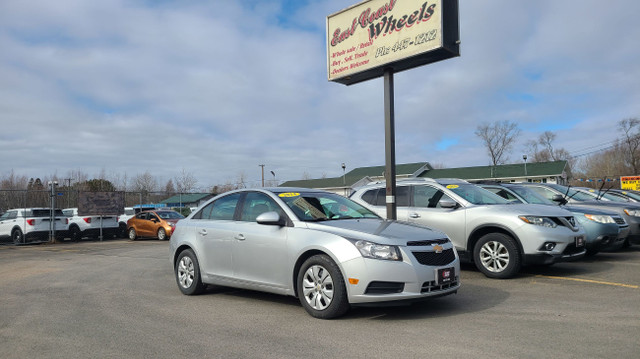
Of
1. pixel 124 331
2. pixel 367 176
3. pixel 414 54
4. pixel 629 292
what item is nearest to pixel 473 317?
pixel 629 292

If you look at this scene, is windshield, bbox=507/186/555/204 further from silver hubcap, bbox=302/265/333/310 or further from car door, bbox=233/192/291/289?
silver hubcap, bbox=302/265/333/310

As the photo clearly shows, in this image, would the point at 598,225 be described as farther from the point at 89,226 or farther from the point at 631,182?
the point at 631,182

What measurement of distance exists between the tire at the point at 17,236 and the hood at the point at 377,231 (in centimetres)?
1962

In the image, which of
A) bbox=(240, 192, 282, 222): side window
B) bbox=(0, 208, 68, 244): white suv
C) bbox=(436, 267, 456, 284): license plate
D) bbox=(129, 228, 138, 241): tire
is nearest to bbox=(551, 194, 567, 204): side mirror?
bbox=(436, 267, 456, 284): license plate

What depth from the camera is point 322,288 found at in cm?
555

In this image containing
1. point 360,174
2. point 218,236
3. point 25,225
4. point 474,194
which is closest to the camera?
point 218,236

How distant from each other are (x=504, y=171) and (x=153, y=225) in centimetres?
3560

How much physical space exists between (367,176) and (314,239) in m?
45.4

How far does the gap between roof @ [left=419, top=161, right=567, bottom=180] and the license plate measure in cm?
4110

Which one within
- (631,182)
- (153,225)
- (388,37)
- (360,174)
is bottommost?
(153,225)

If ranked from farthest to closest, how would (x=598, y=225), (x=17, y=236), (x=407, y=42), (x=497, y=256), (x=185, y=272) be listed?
(x=17, y=236) < (x=407, y=42) < (x=598, y=225) < (x=497, y=256) < (x=185, y=272)

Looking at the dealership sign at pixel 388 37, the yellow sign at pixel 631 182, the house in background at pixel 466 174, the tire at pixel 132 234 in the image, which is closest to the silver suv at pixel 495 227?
the dealership sign at pixel 388 37

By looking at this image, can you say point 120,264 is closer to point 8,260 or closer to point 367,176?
point 8,260

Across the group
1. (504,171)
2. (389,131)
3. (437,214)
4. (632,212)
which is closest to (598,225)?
(632,212)
